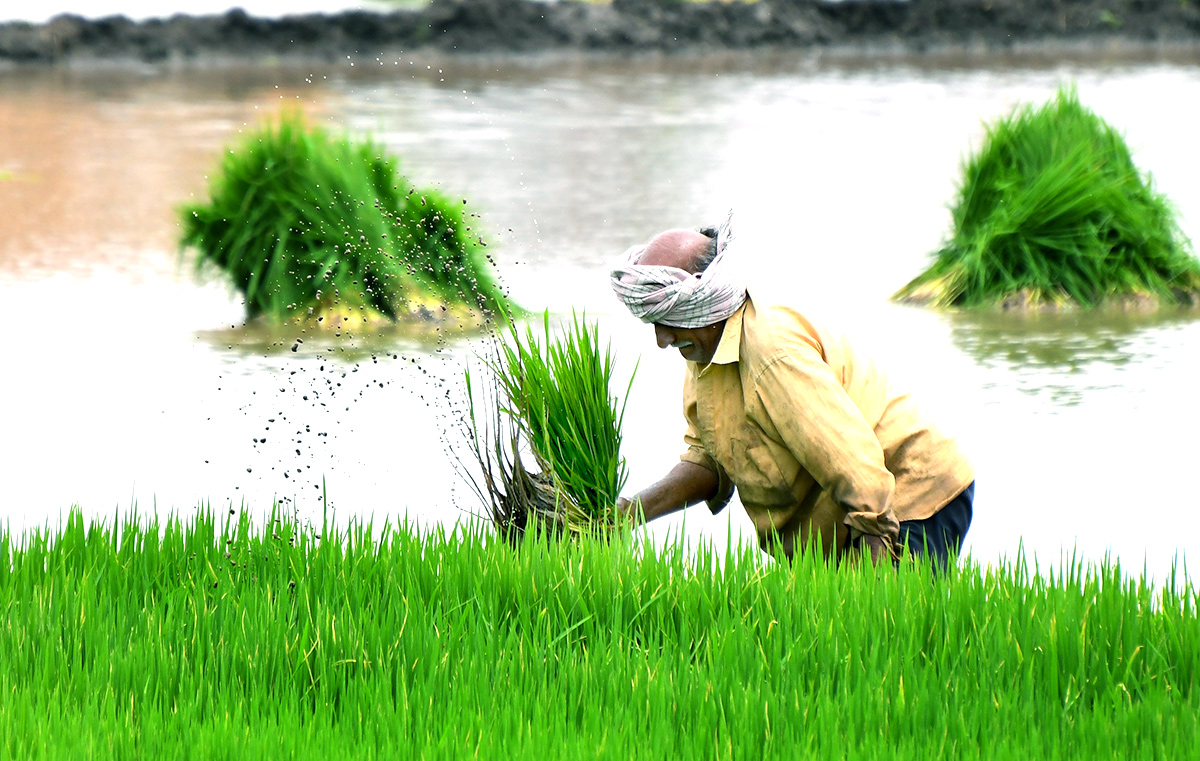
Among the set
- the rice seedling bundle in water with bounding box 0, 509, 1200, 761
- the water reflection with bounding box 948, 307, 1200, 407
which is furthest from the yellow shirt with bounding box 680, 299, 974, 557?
the water reflection with bounding box 948, 307, 1200, 407

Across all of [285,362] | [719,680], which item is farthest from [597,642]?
[285,362]

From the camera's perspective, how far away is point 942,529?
13.9 feet

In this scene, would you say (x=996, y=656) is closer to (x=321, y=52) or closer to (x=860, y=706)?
(x=860, y=706)

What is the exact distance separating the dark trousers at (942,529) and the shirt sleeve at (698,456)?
1.76ft

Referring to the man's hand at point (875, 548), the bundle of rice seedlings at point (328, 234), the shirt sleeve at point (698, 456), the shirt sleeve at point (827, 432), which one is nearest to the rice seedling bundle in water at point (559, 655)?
the man's hand at point (875, 548)

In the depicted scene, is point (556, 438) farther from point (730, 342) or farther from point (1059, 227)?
point (1059, 227)

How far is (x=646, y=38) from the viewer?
24453 mm

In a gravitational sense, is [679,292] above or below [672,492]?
above

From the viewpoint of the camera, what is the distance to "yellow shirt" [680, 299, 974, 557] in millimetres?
3811

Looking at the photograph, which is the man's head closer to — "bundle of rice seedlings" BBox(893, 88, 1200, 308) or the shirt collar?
the shirt collar

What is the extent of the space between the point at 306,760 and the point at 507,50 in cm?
2153

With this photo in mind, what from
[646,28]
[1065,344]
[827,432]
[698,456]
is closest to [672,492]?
[698,456]

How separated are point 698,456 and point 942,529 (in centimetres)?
72

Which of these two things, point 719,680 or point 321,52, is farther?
point 321,52
